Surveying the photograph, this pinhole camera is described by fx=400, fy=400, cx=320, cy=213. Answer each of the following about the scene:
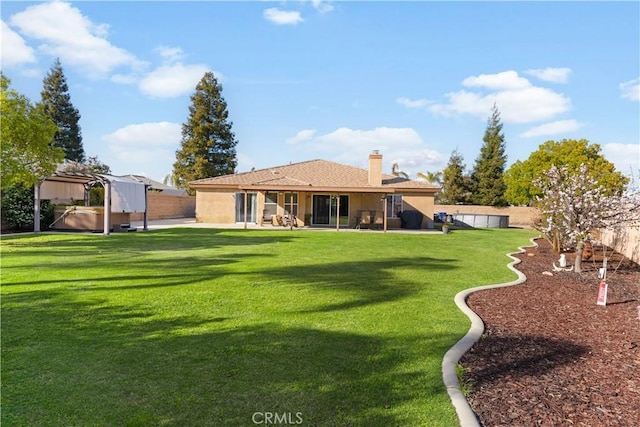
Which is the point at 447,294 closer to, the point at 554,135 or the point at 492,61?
the point at 492,61

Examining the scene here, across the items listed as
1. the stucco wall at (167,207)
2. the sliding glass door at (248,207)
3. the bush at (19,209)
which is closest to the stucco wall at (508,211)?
the sliding glass door at (248,207)

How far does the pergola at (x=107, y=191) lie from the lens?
1677 centimetres

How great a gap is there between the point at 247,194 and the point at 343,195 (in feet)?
20.0

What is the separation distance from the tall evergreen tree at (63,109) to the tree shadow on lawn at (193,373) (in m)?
48.9

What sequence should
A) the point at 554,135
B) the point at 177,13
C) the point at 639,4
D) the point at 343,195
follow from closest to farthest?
the point at 639,4 → the point at 177,13 → the point at 343,195 → the point at 554,135

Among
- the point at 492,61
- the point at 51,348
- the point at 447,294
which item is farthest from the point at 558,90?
the point at 51,348

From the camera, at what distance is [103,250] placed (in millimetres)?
11477

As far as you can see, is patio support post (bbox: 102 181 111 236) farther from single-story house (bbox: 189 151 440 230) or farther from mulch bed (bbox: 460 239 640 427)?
mulch bed (bbox: 460 239 640 427)

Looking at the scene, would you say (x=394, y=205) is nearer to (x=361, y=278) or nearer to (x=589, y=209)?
(x=589, y=209)

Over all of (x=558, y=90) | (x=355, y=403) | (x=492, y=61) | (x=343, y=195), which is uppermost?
(x=492, y=61)

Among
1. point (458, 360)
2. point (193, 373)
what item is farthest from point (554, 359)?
point (193, 373)

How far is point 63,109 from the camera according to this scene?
4625cm

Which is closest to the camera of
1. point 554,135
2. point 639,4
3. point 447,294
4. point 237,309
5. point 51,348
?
point 51,348

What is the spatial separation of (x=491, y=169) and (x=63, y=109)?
48.6m
